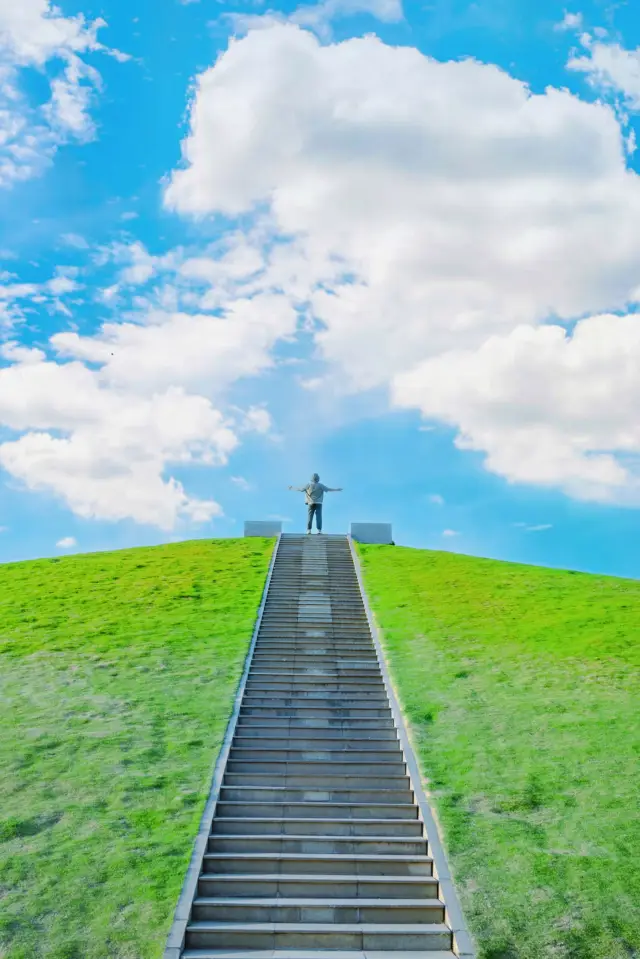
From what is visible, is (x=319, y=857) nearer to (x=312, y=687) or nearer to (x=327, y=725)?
(x=327, y=725)

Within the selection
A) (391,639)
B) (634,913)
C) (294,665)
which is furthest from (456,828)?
(391,639)

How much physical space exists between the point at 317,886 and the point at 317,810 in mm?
2086

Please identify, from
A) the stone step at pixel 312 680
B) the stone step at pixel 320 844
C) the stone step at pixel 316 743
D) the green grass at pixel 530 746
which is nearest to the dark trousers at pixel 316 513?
the green grass at pixel 530 746

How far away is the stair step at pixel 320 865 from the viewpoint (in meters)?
13.2

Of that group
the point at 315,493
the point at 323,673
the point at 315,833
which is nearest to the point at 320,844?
the point at 315,833

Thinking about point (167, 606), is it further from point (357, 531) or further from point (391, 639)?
point (357, 531)

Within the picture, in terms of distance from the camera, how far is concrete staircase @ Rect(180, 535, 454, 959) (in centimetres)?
1173

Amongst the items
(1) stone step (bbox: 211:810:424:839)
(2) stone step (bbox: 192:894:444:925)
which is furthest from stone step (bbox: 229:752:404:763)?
(2) stone step (bbox: 192:894:444:925)

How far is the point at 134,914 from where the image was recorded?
11.6m

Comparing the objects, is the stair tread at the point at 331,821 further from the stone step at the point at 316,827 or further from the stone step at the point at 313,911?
the stone step at the point at 313,911

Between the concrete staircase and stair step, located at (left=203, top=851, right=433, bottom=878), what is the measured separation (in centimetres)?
2

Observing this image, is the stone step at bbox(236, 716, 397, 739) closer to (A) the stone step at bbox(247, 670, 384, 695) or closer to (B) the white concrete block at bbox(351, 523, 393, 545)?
(A) the stone step at bbox(247, 670, 384, 695)

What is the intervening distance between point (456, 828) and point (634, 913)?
121 inches

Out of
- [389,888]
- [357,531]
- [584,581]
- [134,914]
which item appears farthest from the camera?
[357,531]
